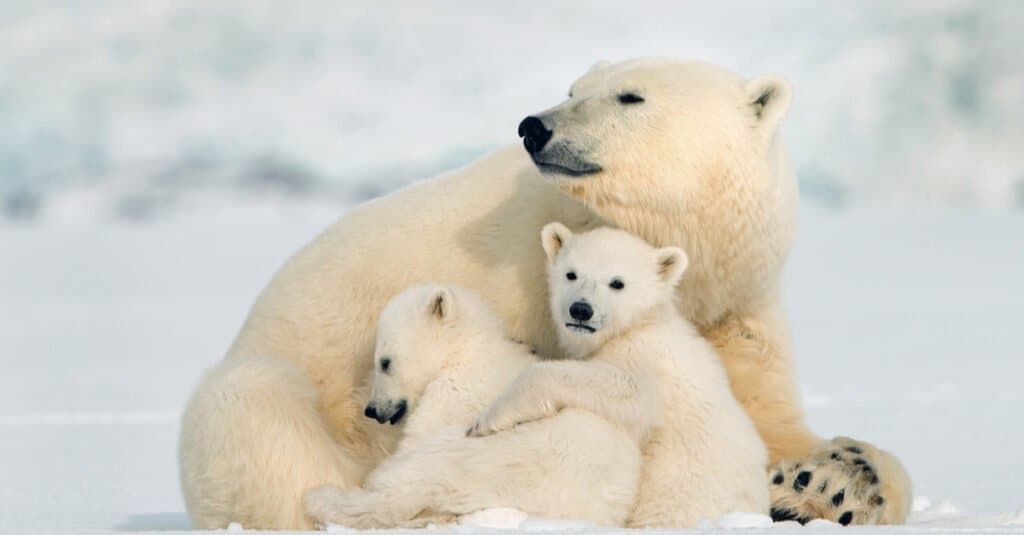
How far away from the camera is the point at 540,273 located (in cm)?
428

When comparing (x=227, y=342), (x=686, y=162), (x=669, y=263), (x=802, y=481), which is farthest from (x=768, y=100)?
(x=227, y=342)

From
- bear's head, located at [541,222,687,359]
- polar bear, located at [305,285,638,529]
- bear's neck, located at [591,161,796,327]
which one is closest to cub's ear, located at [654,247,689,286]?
bear's head, located at [541,222,687,359]

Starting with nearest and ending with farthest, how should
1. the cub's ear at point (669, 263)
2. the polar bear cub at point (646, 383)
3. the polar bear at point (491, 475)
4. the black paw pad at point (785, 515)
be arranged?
the polar bear at point (491, 475)
the polar bear cub at point (646, 383)
the cub's ear at point (669, 263)
the black paw pad at point (785, 515)

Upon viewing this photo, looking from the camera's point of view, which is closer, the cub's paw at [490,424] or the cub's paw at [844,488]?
the cub's paw at [490,424]

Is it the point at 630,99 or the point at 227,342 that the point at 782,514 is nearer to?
the point at 630,99

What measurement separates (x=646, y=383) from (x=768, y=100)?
3.16ft

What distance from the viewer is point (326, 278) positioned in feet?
14.8

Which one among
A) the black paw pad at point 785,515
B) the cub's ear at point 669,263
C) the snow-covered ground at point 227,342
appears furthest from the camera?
the snow-covered ground at point 227,342

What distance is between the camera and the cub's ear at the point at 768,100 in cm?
424

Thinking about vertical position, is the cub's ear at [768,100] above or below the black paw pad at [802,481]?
above

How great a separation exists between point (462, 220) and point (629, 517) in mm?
1116

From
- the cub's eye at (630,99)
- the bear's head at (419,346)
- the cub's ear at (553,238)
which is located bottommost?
the bear's head at (419,346)

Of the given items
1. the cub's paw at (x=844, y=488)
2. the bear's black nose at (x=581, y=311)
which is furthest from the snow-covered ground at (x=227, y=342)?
the bear's black nose at (x=581, y=311)

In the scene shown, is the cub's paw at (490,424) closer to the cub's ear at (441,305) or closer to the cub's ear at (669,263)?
the cub's ear at (441,305)
